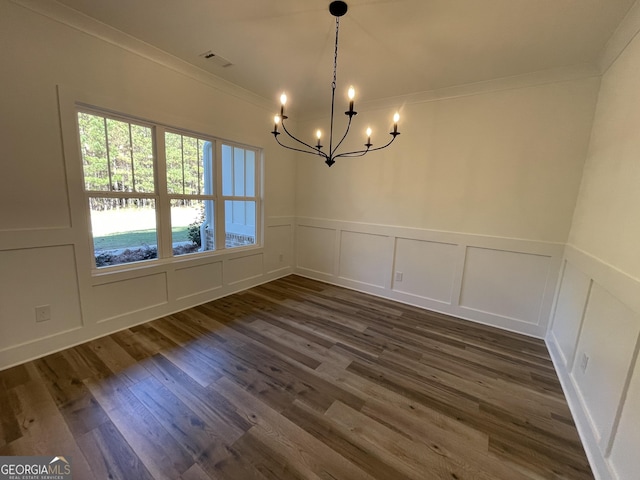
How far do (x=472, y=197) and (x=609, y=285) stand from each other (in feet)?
5.32

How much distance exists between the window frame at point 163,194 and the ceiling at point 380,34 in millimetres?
720

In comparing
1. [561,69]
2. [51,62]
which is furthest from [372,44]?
[51,62]

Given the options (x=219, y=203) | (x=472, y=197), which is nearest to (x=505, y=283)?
(x=472, y=197)

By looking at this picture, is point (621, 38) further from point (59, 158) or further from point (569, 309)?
point (59, 158)

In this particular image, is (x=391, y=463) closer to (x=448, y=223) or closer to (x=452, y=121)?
(x=448, y=223)

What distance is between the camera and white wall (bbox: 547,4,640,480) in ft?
4.17

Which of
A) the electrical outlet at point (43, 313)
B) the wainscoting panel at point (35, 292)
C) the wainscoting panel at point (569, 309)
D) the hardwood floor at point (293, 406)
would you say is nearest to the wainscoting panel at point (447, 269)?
the wainscoting panel at point (569, 309)

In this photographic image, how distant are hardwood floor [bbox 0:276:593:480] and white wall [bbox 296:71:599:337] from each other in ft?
2.19

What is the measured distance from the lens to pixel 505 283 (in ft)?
9.49

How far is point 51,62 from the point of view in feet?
6.45

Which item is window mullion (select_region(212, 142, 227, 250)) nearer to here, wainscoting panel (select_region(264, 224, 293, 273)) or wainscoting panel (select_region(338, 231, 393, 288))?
wainscoting panel (select_region(264, 224, 293, 273))

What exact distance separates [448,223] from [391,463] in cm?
258
